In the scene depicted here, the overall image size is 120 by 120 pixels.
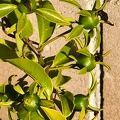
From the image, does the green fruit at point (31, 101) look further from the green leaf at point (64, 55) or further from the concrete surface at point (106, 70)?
the concrete surface at point (106, 70)

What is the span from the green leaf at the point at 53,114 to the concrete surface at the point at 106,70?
0.32 meters

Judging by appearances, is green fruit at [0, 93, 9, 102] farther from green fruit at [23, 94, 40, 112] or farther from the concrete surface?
the concrete surface

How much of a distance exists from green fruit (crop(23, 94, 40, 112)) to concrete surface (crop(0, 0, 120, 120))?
0.33m

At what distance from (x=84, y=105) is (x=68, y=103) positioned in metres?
0.03

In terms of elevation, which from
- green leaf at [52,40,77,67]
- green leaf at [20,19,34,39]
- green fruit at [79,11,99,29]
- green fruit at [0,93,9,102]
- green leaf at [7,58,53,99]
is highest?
green fruit at [79,11,99,29]

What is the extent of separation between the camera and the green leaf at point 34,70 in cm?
65

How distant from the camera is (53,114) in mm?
661

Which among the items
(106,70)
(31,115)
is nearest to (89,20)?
(31,115)

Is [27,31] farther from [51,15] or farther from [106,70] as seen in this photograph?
[106,70]

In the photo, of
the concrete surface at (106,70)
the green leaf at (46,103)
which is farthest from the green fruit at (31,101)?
the concrete surface at (106,70)

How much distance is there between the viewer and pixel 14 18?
71 centimetres

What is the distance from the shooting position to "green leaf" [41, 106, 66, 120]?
653 mm

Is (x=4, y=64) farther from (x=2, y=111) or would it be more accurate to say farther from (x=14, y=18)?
(x=14, y=18)

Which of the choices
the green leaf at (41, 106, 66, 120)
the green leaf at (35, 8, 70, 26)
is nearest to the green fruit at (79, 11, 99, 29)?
the green leaf at (35, 8, 70, 26)
